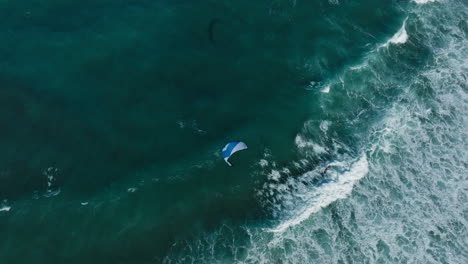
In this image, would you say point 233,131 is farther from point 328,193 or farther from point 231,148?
point 328,193

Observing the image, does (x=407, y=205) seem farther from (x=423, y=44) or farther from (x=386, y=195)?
(x=423, y=44)

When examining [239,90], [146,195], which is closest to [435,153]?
[239,90]

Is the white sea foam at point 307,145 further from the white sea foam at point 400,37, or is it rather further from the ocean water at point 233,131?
the white sea foam at point 400,37

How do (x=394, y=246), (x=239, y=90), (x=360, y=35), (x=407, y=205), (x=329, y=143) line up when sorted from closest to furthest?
1. (x=394, y=246)
2. (x=407, y=205)
3. (x=329, y=143)
4. (x=239, y=90)
5. (x=360, y=35)

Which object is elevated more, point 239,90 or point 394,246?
point 239,90

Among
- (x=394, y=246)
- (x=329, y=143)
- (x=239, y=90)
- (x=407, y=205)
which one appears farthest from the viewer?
(x=239, y=90)

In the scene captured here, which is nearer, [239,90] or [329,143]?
[329,143]

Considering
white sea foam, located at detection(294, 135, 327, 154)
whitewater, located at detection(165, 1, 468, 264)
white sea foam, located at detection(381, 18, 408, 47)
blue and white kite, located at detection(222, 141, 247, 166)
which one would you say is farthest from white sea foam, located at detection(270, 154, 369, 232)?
white sea foam, located at detection(381, 18, 408, 47)

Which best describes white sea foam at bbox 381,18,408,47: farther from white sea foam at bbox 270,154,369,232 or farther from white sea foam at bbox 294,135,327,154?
white sea foam at bbox 270,154,369,232
